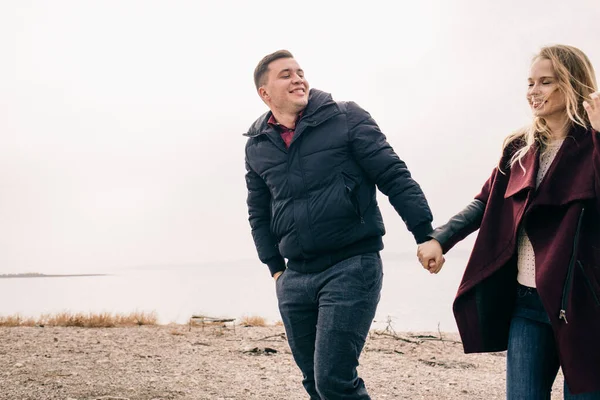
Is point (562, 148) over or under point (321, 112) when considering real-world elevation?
under

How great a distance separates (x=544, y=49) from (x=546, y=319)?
4.24 feet

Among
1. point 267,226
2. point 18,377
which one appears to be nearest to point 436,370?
point 267,226

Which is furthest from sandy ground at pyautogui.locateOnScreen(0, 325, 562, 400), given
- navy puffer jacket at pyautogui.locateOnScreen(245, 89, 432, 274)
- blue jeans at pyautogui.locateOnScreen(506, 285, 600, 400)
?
blue jeans at pyautogui.locateOnScreen(506, 285, 600, 400)

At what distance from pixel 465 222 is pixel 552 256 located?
61cm

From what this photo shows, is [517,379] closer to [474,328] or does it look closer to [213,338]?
[474,328]

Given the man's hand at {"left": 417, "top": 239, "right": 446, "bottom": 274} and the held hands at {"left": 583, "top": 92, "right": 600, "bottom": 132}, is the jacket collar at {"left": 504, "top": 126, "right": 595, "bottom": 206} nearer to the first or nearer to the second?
the held hands at {"left": 583, "top": 92, "right": 600, "bottom": 132}

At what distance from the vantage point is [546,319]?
2.54 metres

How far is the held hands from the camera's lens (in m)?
2.48

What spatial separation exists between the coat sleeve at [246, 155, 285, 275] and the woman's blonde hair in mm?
1629

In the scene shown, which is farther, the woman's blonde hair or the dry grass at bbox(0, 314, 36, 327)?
the dry grass at bbox(0, 314, 36, 327)

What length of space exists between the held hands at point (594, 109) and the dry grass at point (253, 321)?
8.44m

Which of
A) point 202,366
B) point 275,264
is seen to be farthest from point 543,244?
point 202,366

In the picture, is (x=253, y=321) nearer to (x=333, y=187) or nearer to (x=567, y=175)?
(x=333, y=187)

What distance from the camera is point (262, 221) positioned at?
150 inches
